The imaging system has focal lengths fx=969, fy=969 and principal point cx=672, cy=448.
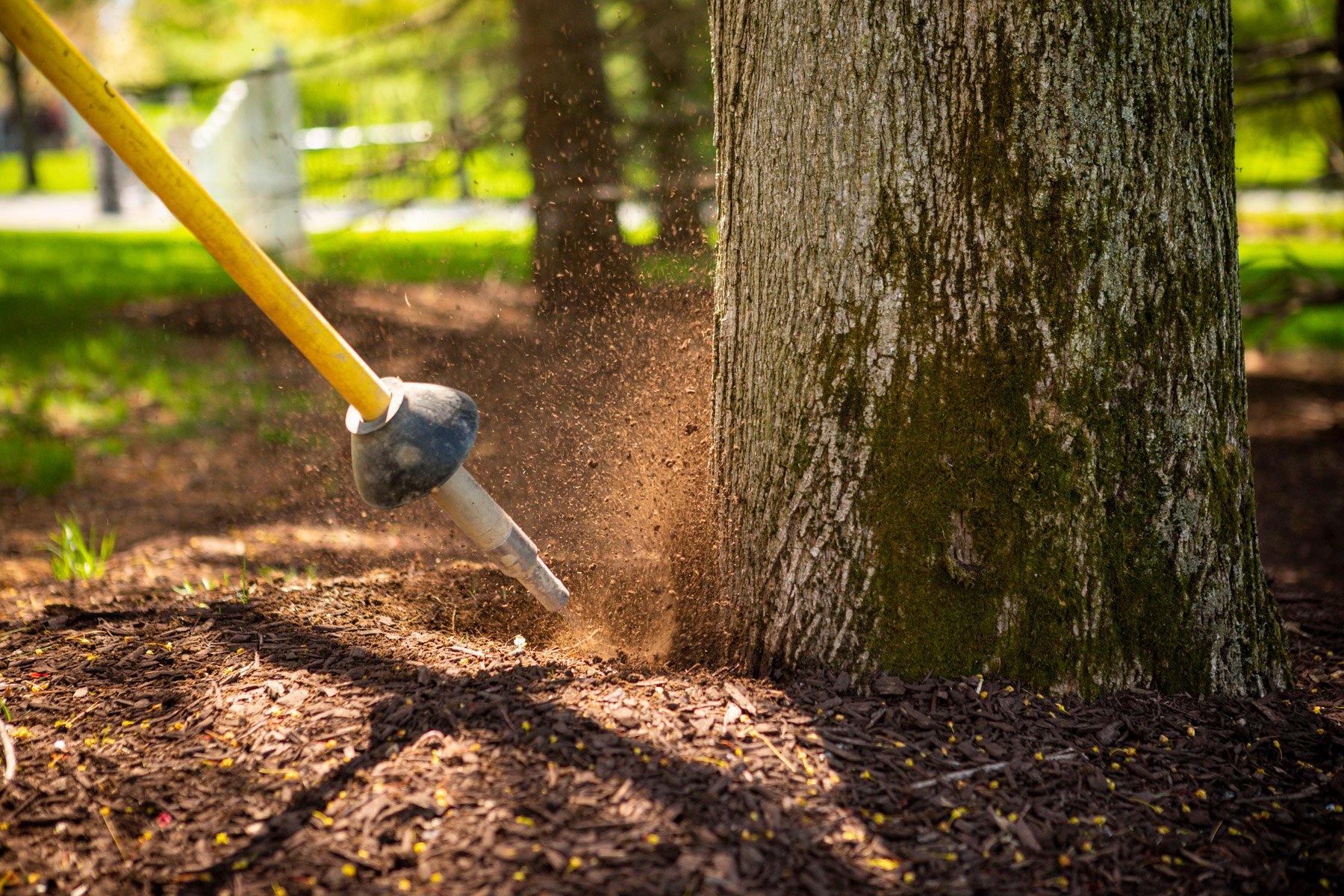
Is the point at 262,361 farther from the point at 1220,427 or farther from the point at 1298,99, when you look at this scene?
the point at 1298,99

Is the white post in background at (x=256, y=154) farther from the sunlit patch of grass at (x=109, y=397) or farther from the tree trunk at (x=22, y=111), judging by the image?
the tree trunk at (x=22, y=111)

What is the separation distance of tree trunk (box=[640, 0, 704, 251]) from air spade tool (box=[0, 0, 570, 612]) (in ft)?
9.69

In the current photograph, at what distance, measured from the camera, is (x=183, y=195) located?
2.01 m

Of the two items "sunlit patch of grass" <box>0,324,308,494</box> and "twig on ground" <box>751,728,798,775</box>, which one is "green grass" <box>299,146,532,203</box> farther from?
"twig on ground" <box>751,728,798,775</box>

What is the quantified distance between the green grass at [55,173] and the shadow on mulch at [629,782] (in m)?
24.0

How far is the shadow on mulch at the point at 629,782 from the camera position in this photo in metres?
1.70

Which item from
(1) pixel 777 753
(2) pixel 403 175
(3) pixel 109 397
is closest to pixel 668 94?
(2) pixel 403 175

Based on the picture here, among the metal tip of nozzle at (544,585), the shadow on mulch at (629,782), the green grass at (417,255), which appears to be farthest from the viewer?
the green grass at (417,255)

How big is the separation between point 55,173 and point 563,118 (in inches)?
1199

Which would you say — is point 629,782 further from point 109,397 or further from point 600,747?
point 109,397

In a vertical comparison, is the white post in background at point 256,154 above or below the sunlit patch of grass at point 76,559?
above

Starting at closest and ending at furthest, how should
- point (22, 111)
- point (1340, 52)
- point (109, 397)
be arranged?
1. point (1340, 52)
2. point (109, 397)
3. point (22, 111)

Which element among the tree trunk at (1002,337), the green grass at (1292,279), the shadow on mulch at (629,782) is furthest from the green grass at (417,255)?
the green grass at (1292,279)

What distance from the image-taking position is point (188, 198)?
202 centimetres
